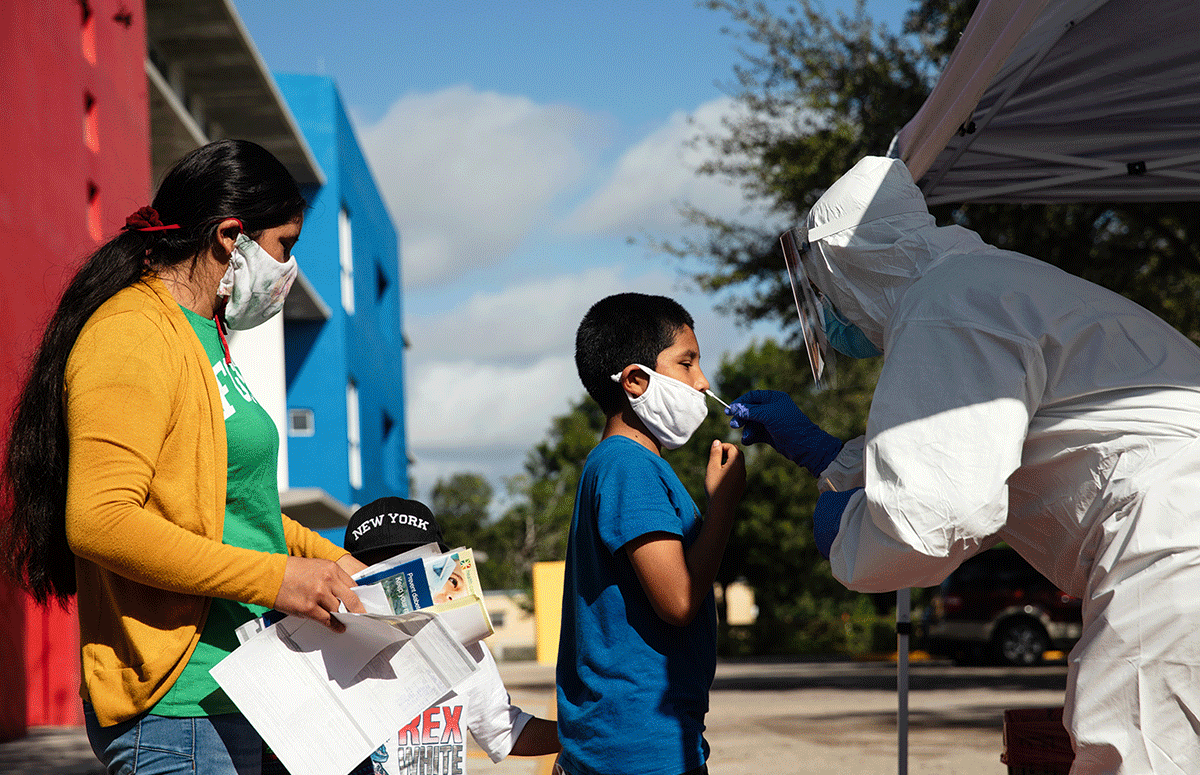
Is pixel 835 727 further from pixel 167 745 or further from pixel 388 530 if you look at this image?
pixel 167 745

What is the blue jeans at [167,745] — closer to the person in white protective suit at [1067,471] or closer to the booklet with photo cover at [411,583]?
the booklet with photo cover at [411,583]

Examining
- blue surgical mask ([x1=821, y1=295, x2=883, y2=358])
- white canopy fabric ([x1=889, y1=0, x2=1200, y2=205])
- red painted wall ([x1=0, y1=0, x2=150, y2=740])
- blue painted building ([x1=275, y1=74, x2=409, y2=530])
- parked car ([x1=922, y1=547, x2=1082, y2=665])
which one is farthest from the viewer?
blue painted building ([x1=275, y1=74, x2=409, y2=530])

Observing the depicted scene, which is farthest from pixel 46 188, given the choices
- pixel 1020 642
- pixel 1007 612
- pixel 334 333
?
pixel 1020 642

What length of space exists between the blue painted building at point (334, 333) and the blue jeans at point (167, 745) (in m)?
20.2

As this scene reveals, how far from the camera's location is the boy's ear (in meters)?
2.61

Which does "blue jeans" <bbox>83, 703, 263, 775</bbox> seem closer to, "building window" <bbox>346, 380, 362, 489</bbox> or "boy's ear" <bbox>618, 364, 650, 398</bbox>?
"boy's ear" <bbox>618, 364, 650, 398</bbox>

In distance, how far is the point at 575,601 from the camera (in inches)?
96.1

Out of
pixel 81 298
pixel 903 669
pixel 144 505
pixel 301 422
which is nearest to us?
pixel 144 505

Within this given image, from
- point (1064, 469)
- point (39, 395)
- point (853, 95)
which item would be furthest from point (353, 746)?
point (853, 95)

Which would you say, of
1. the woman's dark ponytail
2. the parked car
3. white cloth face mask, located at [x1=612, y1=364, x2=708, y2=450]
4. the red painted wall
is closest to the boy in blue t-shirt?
white cloth face mask, located at [x1=612, y1=364, x2=708, y2=450]

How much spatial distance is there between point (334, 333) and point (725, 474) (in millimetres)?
21096

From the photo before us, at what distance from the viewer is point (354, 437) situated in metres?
25.0

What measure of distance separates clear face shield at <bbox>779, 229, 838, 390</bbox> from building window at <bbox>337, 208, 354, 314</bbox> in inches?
849

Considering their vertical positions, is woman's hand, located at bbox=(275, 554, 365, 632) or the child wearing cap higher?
woman's hand, located at bbox=(275, 554, 365, 632)
